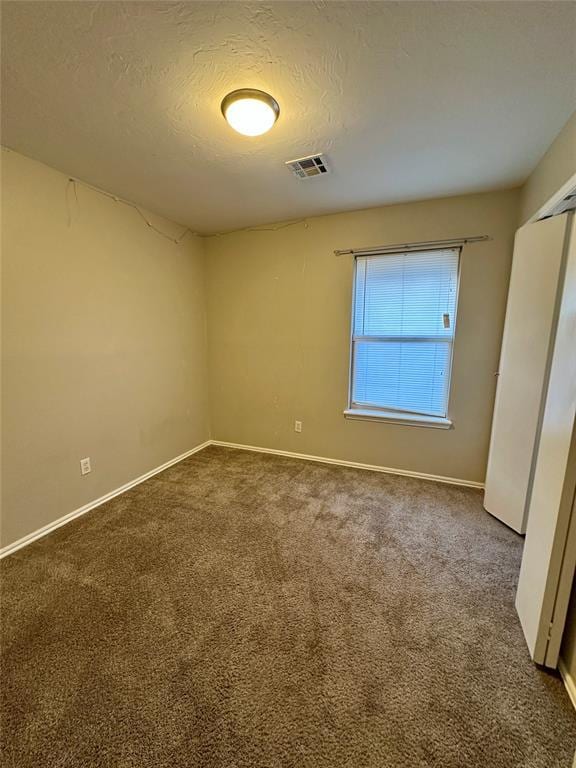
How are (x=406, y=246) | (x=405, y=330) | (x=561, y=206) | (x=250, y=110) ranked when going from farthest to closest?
(x=405, y=330) < (x=406, y=246) < (x=561, y=206) < (x=250, y=110)

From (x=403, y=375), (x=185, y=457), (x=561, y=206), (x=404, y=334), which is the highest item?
(x=561, y=206)

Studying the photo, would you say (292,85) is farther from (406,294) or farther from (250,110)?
(406,294)

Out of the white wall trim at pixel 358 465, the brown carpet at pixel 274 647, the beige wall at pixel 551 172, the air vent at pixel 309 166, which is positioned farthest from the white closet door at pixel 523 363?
the air vent at pixel 309 166

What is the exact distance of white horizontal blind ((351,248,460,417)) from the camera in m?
2.62

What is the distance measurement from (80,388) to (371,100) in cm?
261

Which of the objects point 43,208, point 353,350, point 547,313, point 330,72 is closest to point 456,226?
point 547,313

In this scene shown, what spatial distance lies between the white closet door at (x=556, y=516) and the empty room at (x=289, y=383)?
12mm

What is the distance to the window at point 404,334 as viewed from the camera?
2.63 metres

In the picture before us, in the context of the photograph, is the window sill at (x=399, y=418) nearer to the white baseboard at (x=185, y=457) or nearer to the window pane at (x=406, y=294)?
the white baseboard at (x=185, y=457)

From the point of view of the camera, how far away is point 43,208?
77.1 inches

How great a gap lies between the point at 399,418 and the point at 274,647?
2.10 meters

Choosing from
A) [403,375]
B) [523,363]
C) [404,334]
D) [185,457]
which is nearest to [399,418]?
[403,375]

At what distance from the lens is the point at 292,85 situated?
136 cm

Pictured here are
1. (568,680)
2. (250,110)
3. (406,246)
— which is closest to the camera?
(568,680)
